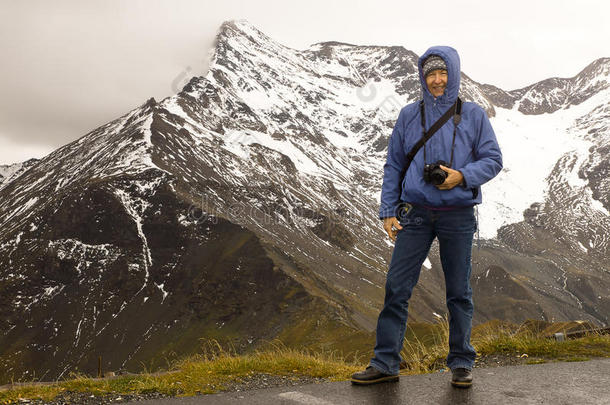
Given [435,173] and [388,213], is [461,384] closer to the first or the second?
[388,213]

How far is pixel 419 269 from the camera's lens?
638cm

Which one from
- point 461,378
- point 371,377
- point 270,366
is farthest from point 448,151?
point 270,366

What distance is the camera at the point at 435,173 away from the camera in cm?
593

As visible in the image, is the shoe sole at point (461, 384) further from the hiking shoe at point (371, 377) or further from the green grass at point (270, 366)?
the green grass at point (270, 366)

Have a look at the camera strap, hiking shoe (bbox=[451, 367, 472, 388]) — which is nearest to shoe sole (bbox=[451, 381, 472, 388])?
hiking shoe (bbox=[451, 367, 472, 388])

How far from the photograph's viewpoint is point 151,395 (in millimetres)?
6305

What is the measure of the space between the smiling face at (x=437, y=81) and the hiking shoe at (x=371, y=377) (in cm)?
314

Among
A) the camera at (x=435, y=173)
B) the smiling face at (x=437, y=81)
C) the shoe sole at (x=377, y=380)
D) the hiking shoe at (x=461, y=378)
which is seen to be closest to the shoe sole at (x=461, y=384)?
the hiking shoe at (x=461, y=378)

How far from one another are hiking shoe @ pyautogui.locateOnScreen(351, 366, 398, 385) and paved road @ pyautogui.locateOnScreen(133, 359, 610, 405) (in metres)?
0.09

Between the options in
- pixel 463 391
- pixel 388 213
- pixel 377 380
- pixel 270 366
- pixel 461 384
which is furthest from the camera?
pixel 270 366

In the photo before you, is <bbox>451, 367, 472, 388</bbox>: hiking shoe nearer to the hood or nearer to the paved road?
the paved road

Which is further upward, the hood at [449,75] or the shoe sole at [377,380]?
the hood at [449,75]

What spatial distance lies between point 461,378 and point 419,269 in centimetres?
122

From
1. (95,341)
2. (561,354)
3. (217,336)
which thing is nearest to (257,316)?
(217,336)
